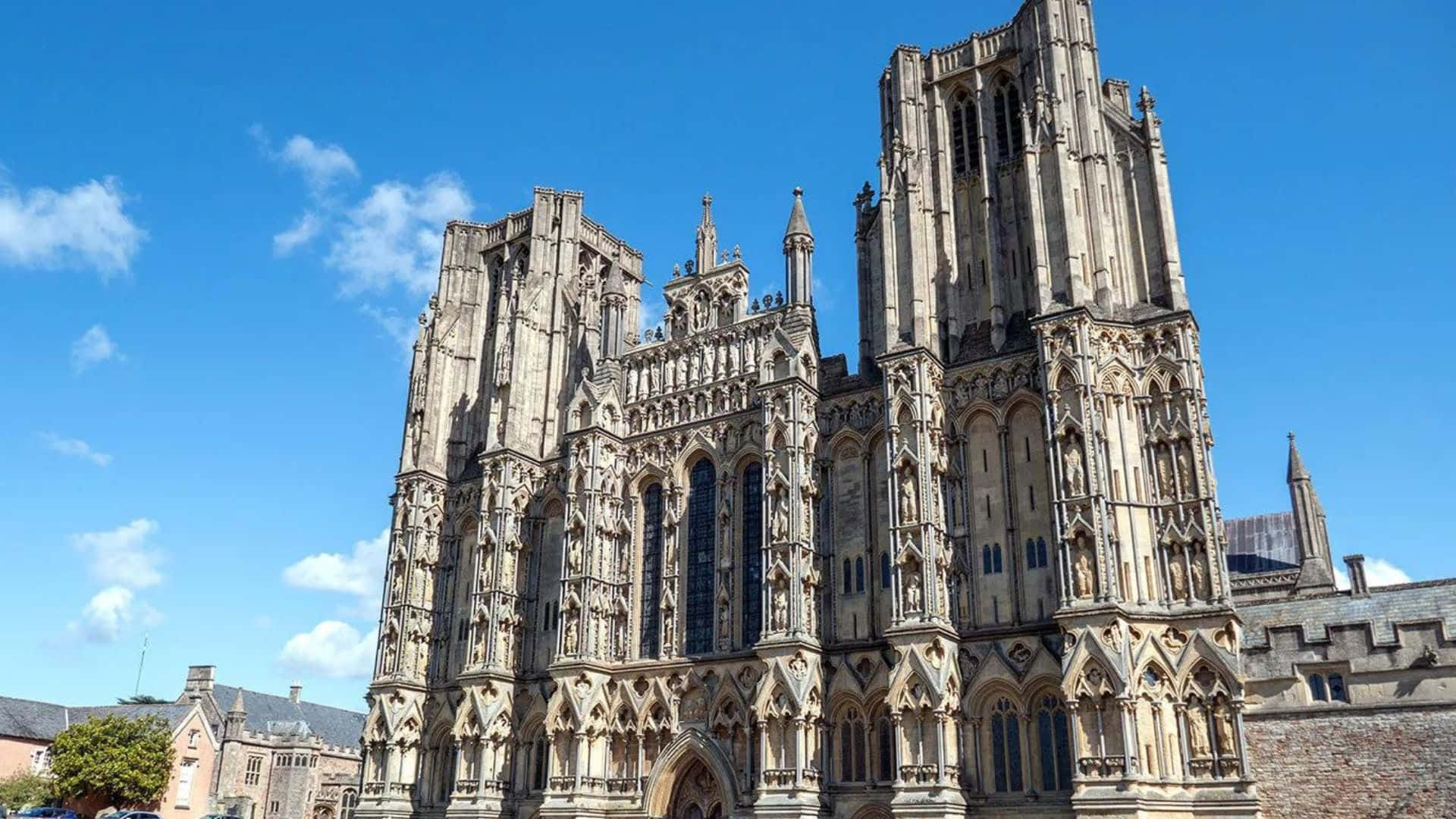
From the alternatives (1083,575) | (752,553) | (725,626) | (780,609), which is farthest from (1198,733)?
(752,553)

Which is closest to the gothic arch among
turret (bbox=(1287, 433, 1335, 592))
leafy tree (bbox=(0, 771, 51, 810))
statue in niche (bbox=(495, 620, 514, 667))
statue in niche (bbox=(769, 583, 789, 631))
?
statue in niche (bbox=(769, 583, 789, 631))

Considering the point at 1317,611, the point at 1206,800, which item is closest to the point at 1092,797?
the point at 1206,800

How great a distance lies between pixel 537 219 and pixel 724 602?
20.8 m

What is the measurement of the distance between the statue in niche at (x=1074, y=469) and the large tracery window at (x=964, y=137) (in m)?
11.8

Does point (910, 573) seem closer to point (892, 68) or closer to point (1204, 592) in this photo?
point (1204, 592)

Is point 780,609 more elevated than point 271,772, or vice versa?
point 780,609

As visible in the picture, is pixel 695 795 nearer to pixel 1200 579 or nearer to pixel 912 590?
pixel 912 590

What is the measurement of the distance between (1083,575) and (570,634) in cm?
1787

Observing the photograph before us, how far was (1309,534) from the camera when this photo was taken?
51531 millimetres

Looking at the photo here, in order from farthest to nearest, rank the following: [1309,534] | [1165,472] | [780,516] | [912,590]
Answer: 1. [1309,534]
2. [780,516]
3. [912,590]
4. [1165,472]

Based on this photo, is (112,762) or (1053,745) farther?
(112,762)

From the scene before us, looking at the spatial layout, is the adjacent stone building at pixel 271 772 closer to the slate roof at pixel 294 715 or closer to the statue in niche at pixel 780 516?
the slate roof at pixel 294 715

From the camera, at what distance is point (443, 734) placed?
41562 mm

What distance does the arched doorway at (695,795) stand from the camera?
112ft
